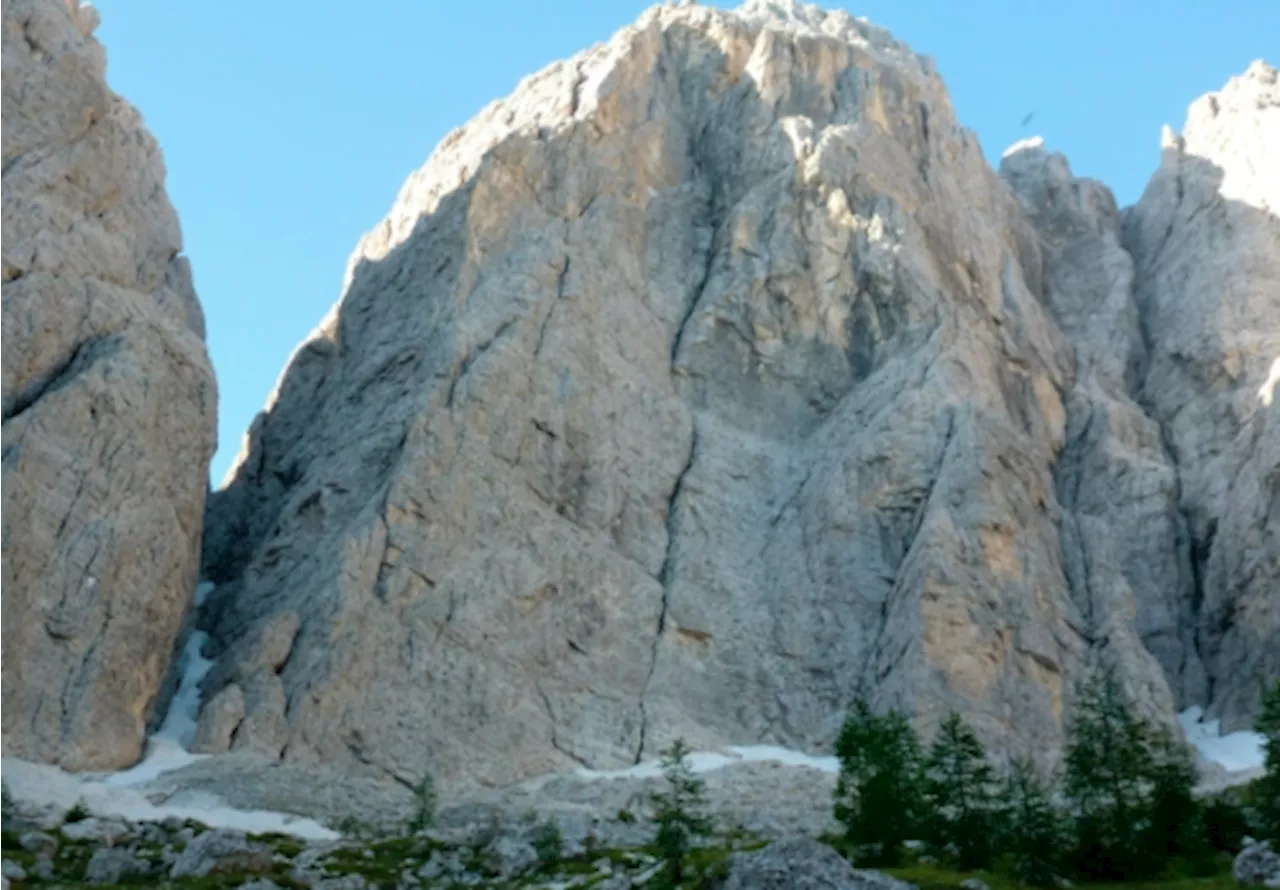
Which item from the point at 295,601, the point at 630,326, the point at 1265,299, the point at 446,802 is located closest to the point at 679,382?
the point at 630,326

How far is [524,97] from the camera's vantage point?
11706 cm

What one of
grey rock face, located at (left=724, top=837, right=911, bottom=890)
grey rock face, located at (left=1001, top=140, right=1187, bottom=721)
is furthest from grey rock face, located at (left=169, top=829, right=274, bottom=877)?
grey rock face, located at (left=1001, top=140, right=1187, bottom=721)

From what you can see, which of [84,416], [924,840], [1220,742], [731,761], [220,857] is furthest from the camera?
[1220,742]

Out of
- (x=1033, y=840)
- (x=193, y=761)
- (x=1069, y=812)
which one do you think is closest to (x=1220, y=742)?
(x=1069, y=812)

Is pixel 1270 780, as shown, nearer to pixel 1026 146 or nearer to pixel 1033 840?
pixel 1033 840

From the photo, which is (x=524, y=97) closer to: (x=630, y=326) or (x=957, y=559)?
(x=630, y=326)

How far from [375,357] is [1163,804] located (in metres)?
56.0

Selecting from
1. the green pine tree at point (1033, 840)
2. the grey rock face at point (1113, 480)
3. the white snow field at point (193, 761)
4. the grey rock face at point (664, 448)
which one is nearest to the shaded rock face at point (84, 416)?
the white snow field at point (193, 761)

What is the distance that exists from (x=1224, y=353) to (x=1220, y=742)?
30.8 m

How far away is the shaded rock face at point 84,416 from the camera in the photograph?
78.6 metres

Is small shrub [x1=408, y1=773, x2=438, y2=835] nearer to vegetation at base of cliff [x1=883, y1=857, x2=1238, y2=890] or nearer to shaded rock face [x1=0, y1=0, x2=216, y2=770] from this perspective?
shaded rock face [x1=0, y1=0, x2=216, y2=770]

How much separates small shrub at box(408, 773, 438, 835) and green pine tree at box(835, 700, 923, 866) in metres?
17.3

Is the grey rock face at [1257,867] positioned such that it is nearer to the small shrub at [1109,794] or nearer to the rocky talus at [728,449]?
the small shrub at [1109,794]

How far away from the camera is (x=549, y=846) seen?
213 feet
